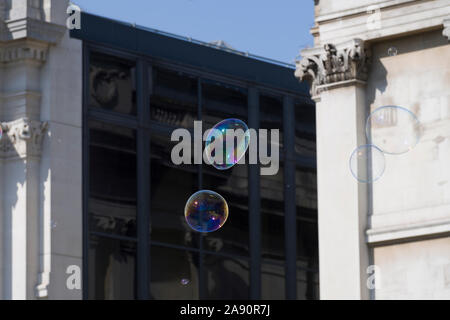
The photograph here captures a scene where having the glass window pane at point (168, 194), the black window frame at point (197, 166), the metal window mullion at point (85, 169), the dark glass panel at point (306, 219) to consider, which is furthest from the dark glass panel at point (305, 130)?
the metal window mullion at point (85, 169)

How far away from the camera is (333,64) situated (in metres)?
41.3

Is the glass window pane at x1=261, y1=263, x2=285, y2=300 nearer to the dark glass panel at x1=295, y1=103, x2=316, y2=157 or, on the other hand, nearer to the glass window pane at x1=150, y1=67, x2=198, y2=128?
the dark glass panel at x1=295, y1=103, x2=316, y2=157

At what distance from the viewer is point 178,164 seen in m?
59.5

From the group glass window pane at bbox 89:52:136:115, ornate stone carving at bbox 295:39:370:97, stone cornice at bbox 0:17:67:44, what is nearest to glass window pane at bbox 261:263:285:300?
glass window pane at bbox 89:52:136:115

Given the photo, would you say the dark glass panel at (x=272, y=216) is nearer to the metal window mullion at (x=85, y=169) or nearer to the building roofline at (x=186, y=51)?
the building roofline at (x=186, y=51)

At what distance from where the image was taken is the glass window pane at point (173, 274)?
191ft

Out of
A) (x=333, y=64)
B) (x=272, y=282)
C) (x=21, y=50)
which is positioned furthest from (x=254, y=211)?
(x=333, y=64)

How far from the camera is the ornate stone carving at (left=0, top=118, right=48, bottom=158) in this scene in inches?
2165

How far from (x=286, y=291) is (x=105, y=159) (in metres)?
9.59

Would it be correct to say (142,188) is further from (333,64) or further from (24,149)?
(333,64)

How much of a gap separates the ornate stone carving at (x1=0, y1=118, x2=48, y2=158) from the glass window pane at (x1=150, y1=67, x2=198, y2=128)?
5013 millimetres

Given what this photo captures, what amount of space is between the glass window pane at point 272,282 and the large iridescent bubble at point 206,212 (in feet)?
58.9

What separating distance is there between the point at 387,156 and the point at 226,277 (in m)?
21.4
